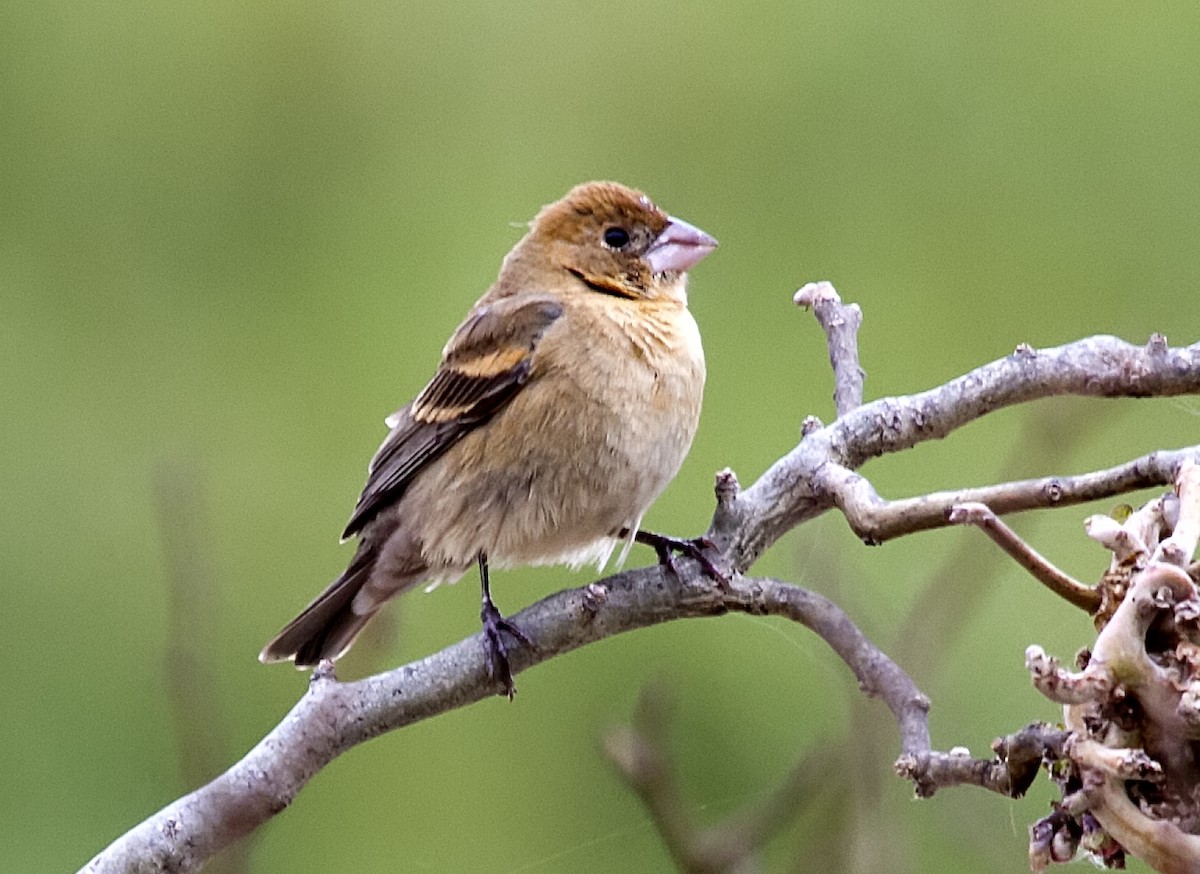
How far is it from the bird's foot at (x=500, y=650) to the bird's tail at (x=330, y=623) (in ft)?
2.18

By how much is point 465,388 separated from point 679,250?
0.40m

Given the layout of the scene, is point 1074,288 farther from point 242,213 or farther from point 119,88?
point 119,88

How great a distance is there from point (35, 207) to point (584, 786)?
7.46 feet

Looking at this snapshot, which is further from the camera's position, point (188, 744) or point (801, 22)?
point (801, 22)

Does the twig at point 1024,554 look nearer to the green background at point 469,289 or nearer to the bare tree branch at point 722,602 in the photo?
the bare tree branch at point 722,602

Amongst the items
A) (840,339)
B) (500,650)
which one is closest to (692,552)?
(500,650)

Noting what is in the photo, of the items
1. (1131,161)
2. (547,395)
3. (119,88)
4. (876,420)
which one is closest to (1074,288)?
(1131,161)

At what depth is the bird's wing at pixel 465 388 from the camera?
99.5 inches

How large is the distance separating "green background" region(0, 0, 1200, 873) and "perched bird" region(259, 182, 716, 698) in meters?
0.75

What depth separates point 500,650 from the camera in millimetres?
1894

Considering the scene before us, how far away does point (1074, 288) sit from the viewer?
13.3 feet

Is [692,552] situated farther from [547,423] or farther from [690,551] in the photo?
[547,423]

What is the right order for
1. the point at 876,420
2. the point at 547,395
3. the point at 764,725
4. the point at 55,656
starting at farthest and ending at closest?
the point at 55,656 < the point at 764,725 < the point at 547,395 < the point at 876,420

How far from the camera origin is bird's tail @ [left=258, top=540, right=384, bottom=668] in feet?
8.54
